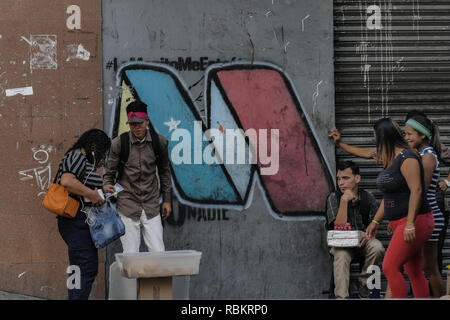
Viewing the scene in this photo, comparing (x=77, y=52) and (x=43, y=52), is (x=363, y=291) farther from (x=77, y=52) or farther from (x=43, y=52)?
(x=43, y=52)

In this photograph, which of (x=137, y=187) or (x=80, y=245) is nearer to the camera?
(x=80, y=245)

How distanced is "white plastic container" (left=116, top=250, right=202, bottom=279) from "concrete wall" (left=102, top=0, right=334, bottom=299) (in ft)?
7.58

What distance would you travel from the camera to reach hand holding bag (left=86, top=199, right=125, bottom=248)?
5664mm

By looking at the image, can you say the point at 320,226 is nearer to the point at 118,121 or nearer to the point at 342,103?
the point at 342,103

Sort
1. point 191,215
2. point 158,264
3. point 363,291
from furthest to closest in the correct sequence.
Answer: point 191,215 < point 363,291 < point 158,264

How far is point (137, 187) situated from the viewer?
6.28 m

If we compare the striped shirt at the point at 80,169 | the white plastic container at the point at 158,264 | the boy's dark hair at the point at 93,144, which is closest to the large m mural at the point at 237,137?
the boy's dark hair at the point at 93,144

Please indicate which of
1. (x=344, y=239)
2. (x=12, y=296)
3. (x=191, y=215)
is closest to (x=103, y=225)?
(x=191, y=215)

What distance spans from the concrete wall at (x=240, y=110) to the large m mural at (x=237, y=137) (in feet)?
0.04

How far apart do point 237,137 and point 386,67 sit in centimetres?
187

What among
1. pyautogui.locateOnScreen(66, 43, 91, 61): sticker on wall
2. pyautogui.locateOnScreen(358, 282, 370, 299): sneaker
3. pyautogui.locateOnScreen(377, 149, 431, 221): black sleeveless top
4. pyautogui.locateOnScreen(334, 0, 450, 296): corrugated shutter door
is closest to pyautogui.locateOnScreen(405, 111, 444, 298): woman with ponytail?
pyautogui.locateOnScreen(377, 149, 431, 221): black sleeveless top

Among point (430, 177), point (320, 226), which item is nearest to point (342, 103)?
point (320, 226)

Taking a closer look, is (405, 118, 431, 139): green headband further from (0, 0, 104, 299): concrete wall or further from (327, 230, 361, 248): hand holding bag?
(0, 0, 104, 299): concrete wall

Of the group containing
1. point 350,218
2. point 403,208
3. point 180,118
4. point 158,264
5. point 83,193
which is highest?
point 180,118
